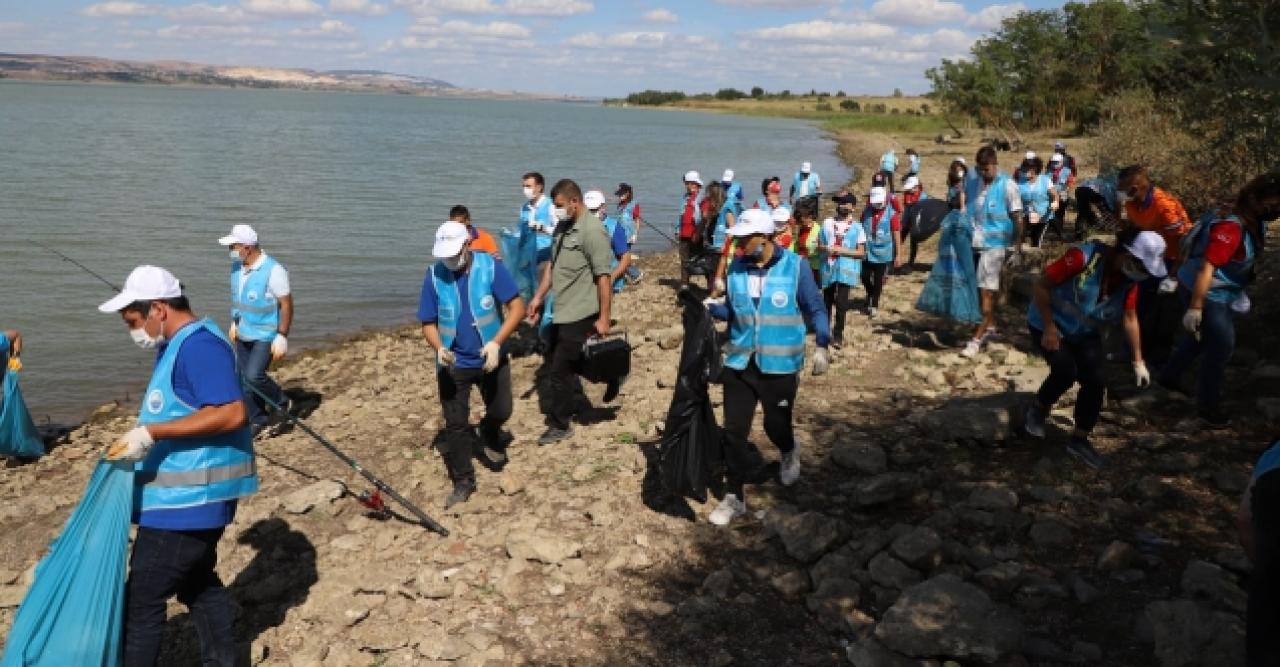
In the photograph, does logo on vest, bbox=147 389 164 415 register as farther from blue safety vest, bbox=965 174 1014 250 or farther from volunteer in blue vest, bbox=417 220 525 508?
blue safety vest, bbox=965 174 1014 250

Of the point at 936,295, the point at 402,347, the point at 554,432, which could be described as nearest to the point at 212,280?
the point at 402,347

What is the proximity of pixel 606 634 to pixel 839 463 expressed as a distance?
7.89 ft

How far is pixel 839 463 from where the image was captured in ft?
20.2

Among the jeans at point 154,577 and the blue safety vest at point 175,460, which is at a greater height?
the blue safety vest at point 175,460

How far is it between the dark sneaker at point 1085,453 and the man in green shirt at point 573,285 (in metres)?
3.49

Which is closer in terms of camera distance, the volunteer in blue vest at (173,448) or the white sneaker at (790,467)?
the volunteer in blue vest at (173,448)

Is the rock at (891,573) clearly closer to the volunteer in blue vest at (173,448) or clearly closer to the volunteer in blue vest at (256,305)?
the volunteer in blue vest at (173,448)

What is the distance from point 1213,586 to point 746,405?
2532mm

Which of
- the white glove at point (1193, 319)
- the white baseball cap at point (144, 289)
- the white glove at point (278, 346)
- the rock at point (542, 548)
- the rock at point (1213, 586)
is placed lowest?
the rock at point (542, 548)

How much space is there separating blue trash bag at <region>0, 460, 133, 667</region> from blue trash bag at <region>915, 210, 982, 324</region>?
799 centimetres

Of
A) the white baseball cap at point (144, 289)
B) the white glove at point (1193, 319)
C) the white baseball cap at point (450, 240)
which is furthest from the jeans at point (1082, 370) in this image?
the white baseball cap at point (144, 289)

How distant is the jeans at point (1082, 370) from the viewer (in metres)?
5.66

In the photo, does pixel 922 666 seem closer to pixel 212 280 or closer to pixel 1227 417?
pixel 1227 417

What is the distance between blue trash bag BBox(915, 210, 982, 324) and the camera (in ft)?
30.2
